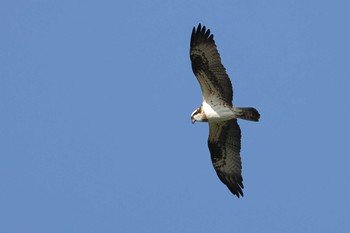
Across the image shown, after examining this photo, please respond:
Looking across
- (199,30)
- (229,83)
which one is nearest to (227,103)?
(229,83)

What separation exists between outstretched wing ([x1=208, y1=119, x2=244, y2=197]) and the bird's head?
1.73 feet

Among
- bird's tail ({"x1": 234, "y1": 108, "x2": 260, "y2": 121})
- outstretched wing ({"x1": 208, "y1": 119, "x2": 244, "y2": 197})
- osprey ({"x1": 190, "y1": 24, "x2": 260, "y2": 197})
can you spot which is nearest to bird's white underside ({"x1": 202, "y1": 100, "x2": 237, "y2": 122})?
osprey ({"x1": 190, "y1": 24, "x2": 260, "y2": 197})

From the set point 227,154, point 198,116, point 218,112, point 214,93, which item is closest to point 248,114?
point 218,112

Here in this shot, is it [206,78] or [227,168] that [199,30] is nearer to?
[206,78]

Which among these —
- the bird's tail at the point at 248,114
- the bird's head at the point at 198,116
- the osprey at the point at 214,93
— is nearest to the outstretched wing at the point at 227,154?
the osprey at the point at 214,93

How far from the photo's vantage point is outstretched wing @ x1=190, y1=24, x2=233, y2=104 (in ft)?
51.7

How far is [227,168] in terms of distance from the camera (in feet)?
55.7

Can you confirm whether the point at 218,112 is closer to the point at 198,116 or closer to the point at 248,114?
the point at 198,116

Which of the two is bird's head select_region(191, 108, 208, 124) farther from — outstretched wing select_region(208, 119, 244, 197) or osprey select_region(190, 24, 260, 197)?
outstretched wing select_region(208, 119, 244, 197)

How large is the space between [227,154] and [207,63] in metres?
2.36

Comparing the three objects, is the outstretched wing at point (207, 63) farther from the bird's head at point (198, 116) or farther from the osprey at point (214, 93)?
the bird's head at point (198, 116)

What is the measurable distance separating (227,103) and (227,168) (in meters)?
1.77

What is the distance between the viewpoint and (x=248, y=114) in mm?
15688

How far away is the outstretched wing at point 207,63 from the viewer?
15.8 meters
